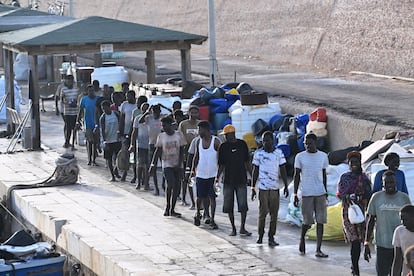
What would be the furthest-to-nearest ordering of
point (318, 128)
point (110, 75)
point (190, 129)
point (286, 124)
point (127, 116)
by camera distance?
point (110, 75), point (286, 124), point (318, 128), point (127, 116), point (190, 129)

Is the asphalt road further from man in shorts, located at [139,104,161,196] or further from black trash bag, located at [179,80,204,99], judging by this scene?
man in shorts, located at [139,104,161,196]

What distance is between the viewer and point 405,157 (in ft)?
46.1

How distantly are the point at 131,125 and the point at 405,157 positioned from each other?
19.1 ft

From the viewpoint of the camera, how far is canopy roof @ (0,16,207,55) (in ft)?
70.2

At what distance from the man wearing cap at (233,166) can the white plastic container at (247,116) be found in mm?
5793

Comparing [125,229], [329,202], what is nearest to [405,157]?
[329,202]

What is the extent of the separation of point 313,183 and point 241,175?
4.47 ft

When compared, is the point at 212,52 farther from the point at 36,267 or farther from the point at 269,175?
the point at 269,175

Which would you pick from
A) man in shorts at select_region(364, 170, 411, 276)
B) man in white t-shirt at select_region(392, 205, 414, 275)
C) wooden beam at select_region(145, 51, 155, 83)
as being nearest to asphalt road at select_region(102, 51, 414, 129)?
wooden beam at select_region(145, 51, 155, 83)

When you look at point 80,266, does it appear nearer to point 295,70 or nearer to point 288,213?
point 288,213

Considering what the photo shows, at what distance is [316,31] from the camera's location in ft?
113

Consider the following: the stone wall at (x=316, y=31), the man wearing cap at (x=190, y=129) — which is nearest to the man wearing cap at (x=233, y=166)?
the man wearing cap at (x=190, y=129)

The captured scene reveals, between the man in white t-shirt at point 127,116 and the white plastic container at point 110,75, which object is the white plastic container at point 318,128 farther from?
the white plastic container at point 110,75

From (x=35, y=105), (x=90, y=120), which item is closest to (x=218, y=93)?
(x=90, y=120)
